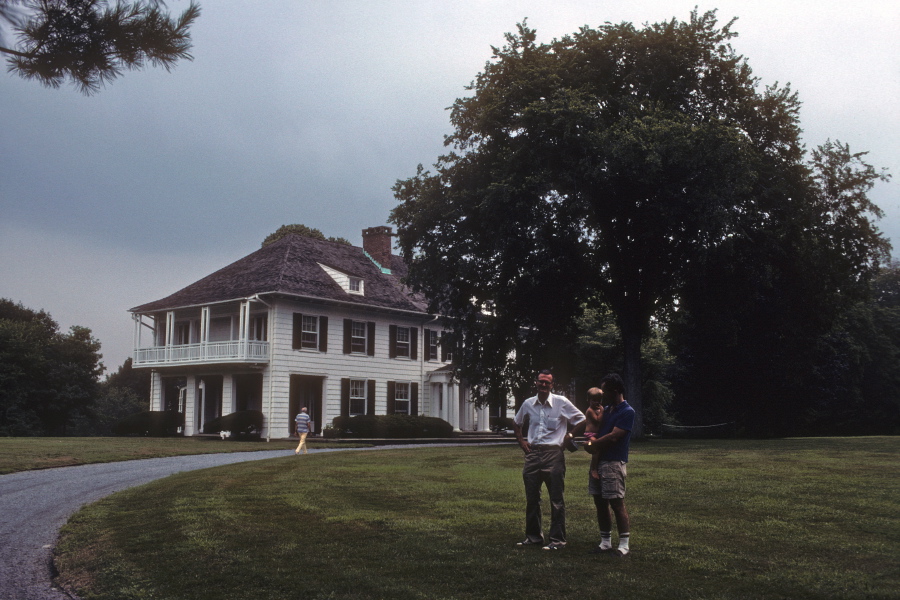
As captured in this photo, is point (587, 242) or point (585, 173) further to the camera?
point (587, 242)

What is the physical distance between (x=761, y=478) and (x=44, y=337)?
53.3m

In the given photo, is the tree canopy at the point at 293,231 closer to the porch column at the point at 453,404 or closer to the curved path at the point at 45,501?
the porch column at the point at 453,404

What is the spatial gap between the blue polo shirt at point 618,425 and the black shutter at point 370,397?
35.1 metres

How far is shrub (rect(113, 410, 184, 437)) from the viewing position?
40469 mm

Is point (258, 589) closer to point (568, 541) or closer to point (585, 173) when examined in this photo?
point (568, 541)

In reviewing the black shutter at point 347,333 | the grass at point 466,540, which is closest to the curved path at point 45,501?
the grass at point 466,540

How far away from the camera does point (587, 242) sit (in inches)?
1201

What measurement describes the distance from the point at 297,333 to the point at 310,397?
144 inches

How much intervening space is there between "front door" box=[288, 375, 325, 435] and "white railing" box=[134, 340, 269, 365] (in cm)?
288

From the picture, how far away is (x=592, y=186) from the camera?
27.3 m

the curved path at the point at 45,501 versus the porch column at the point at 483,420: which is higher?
the porch column at the point at 483,420

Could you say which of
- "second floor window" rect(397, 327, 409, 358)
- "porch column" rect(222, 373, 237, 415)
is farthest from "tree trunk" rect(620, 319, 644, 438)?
"porch column" rect(222, 373, 237, 415)

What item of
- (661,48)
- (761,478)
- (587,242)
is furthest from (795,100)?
(761,478)

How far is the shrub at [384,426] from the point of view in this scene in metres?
39.8
